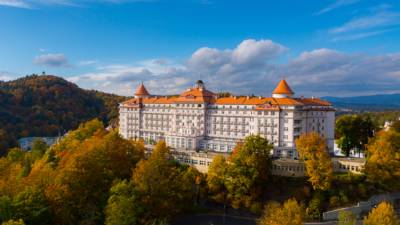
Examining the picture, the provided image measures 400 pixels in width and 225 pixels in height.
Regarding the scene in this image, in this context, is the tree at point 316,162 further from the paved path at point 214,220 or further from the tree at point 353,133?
the tree at point 353,133

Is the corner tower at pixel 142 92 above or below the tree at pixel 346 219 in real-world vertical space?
above

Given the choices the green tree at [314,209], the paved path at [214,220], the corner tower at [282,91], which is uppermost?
the corner tower at [282,91]

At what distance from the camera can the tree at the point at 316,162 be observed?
141 ft

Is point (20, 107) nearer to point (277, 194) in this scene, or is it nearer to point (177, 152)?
point (177, 152)

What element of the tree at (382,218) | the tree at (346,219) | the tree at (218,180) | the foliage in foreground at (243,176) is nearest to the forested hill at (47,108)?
the tree at (218,180)

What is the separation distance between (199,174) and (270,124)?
45.5 ft

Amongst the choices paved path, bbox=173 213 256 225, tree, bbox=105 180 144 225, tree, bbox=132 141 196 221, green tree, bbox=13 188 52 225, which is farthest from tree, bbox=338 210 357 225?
green tree, bbox=13 188 52 225

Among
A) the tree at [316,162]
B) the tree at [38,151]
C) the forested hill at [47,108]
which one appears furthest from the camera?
the forested hill at [47,108]

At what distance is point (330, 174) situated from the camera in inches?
1693

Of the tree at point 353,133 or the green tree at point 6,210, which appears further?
the tree at point 353,133

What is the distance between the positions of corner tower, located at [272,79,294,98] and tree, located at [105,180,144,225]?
98.4ft

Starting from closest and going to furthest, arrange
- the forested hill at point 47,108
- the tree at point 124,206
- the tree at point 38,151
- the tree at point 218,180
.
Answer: the tree at point 124,206 < the tree at point 218,180 < the tree at point 38,151 < the forested hill at point 47,108

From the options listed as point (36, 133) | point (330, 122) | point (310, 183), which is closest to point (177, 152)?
point (310, 183)

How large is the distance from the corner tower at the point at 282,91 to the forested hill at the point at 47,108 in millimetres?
68738
